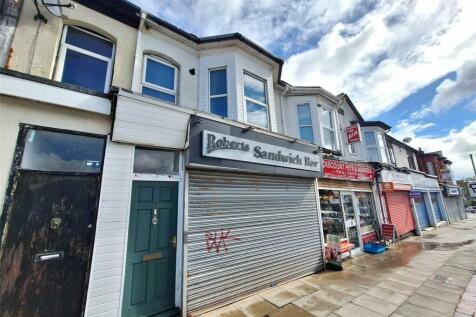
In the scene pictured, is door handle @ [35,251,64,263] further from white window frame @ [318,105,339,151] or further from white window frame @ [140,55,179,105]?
white window frame @ [318,105,339,151]

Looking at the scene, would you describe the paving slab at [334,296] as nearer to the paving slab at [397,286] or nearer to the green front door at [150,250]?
the paving slab at [397,286]

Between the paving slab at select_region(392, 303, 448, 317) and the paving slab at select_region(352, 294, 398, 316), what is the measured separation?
0.40ft

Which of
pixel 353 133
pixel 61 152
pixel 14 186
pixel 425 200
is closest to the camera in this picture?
pixel 14 186

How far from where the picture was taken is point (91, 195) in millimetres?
3783

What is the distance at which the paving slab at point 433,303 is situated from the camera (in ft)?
14.2

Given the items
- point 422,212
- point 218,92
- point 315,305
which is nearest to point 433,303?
point 315,305

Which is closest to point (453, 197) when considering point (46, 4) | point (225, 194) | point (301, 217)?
point (301, 217)

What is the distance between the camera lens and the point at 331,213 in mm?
8492

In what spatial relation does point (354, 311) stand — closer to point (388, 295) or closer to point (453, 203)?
point (388, 295)

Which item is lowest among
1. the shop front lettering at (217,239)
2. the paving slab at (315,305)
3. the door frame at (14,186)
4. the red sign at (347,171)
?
the paving slab at (315,305)

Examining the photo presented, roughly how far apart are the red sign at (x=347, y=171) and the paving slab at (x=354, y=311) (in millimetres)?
Answer: 4526

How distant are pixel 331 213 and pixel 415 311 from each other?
4.27 metres

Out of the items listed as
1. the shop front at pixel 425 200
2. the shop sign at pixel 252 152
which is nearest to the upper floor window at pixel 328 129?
the shop sign at pixel 252 152

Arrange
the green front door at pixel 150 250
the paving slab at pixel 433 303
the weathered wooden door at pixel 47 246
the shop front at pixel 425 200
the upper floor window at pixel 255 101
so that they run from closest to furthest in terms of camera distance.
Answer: the weathered wooden door at pixel 47 246, the green front door at pixel 150 250, the paving slab at pixel 433 303, the upper floor window at pixel 255 101, the shop front at pixel 425 200
